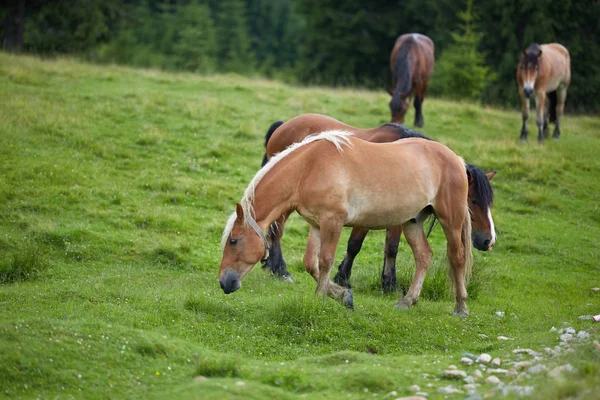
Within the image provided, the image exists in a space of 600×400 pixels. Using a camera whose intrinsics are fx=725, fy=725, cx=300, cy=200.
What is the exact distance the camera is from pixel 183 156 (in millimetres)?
15734

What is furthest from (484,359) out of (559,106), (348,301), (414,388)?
(559,106)

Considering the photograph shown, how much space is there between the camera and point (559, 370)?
6.02 meters

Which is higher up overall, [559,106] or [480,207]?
[559,106]

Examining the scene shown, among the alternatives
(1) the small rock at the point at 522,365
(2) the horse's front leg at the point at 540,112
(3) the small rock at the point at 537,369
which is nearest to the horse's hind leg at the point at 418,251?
(1) the small rock at the point at 522,365

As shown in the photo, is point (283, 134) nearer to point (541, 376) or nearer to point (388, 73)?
point (541, 376)

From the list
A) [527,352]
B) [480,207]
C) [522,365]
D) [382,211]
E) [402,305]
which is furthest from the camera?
[480,207]

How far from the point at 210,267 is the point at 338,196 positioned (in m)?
3.51

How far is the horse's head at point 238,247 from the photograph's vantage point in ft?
26.7

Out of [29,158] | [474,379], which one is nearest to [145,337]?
[474,379]

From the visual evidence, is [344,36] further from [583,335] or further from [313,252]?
[583,335]

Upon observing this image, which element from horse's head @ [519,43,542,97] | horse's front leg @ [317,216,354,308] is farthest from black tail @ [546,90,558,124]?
horse's front leg @ [317,216,354,308]

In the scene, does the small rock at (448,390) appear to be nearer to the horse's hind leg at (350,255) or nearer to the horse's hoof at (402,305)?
the horse's hoof at (402,305)

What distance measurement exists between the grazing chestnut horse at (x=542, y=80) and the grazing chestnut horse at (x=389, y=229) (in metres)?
9.42

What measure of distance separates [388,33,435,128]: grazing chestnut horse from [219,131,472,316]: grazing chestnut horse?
9.16 meters
